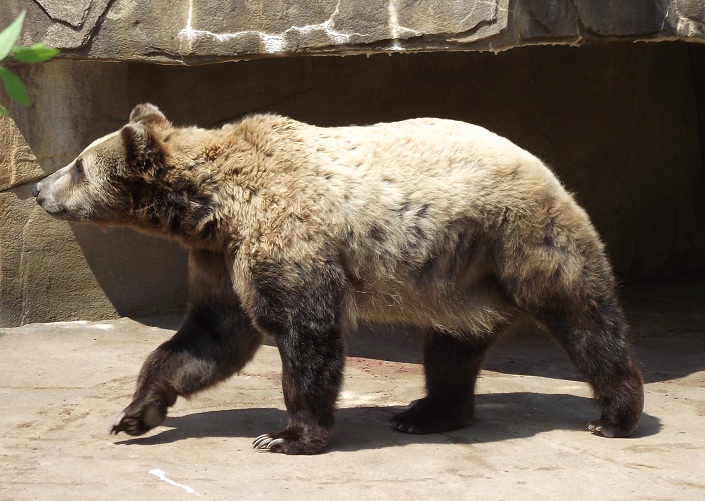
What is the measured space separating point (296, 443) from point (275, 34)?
2.84m

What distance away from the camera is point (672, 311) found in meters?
8.88

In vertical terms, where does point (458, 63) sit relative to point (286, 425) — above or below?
above

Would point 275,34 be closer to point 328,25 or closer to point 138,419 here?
point 328,25

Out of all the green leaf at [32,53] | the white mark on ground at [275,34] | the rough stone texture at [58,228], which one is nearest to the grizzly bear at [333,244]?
the white mark on ground at [275,34]

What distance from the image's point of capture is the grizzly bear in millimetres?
4863

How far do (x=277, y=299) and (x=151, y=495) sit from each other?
115 cm

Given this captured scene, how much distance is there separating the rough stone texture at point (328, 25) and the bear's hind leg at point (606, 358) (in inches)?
74.3

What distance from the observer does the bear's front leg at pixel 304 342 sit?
480cm

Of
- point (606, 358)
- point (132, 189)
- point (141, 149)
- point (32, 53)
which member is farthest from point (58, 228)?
Answer: point (32, 53)

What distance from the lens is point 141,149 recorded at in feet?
16.6

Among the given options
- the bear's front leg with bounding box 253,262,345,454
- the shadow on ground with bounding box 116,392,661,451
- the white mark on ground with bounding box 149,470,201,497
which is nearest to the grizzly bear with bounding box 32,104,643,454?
the bear's front leg with bounding box 253,262,345,454

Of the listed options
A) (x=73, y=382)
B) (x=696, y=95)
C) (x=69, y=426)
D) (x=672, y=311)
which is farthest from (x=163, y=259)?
(x=696, y=95)

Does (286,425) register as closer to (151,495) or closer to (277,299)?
(277,299)

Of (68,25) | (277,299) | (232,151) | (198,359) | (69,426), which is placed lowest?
(69,426)
